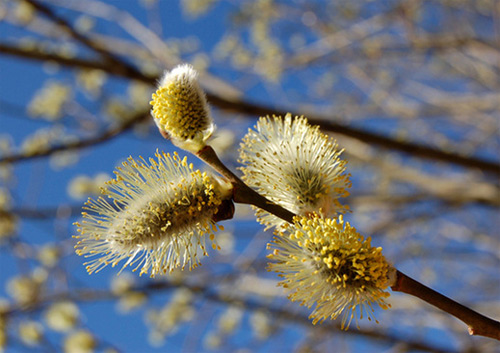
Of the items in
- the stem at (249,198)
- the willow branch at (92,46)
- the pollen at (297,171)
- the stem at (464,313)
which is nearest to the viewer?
the stem at (464,313)

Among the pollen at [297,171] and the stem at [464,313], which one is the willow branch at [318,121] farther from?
the stem at [464,313]

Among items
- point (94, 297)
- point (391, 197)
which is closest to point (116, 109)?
point (94, 297)

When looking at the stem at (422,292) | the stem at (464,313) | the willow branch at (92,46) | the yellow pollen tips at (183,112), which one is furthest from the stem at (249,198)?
the willow branch at (92,46)

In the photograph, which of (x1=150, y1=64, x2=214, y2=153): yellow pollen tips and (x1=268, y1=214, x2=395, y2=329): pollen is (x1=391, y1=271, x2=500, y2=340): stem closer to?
(x1=268, y1=214, x2=395, y2=329): pollen

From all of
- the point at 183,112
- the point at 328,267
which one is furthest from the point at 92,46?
the point at 328,267

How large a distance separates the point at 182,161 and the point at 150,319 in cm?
353

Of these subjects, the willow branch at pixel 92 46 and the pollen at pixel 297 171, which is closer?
the pollen at pixel 297 171

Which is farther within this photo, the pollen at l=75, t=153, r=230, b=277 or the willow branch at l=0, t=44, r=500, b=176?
the willow branch at l=0, t=44, r=500, b=176

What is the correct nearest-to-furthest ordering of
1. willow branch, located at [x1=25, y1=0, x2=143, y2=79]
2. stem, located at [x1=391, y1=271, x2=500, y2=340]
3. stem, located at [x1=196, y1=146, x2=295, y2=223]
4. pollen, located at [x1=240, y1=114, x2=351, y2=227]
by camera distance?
Answer: stem, located at [x1=391, y1=271, x2=500, y2=340], stem, located at [x1=196, y1=146, x2=295, y2=223], pollen, located at [x1=240, y1=114, x2=351, y2=227], willow branch, located at [x1=25, y1=0, x2=143, y2=79]

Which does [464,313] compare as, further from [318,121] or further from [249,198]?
[318,121]

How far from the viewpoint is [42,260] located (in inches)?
147

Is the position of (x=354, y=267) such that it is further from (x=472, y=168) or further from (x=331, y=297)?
(x=472, y=168)

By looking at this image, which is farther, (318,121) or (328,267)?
(318,121)

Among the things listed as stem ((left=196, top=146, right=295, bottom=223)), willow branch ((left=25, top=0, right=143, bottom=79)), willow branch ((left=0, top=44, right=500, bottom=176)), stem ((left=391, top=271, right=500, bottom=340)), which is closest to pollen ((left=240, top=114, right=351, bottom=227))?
stem ((left=196, top=146, right=295, bottom=223))
